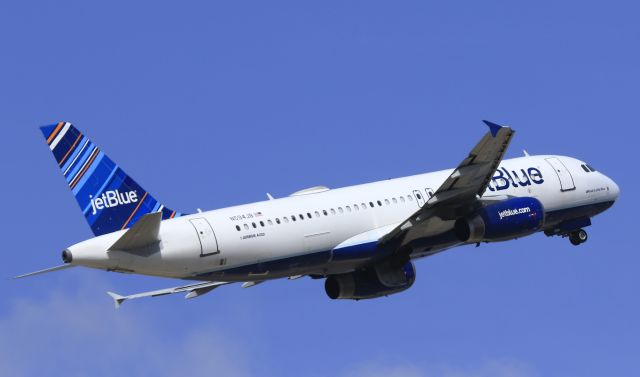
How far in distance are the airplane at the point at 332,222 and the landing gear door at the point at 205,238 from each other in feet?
0.12

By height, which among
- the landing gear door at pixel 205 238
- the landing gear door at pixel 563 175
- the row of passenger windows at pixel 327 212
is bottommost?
the landing gear door at pixel 205 238

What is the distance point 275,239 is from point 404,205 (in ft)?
21.7

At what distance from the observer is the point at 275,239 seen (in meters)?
61.1

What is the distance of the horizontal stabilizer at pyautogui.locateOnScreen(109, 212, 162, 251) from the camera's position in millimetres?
57094

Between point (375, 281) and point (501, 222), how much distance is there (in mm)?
6510

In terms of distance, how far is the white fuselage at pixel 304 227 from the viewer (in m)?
58.6

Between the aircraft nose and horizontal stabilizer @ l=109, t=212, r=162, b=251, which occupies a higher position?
the aircraft nose

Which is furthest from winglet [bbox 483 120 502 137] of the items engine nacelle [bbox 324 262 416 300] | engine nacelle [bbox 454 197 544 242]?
engine nacelle [bbox 324 262 416 300]

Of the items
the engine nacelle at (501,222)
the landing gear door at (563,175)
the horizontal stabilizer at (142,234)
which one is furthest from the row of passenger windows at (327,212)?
the landing gear door at (563,175)

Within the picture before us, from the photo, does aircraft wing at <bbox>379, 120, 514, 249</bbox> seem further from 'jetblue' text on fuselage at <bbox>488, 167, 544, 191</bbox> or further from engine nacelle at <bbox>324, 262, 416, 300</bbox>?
'jetblue' text on fuselage at <bbox>488, 167, 544, 191</bbox>

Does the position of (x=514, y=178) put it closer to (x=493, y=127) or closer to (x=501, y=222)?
(x=501, y=222)

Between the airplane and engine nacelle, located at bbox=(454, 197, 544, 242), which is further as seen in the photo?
engine nacelle, located at bbox=(454, 197, 544, 242)

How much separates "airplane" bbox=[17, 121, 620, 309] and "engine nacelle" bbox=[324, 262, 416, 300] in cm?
4

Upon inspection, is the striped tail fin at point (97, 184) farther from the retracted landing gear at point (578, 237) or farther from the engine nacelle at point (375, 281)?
the retracted landing gear at point (578, 237)
